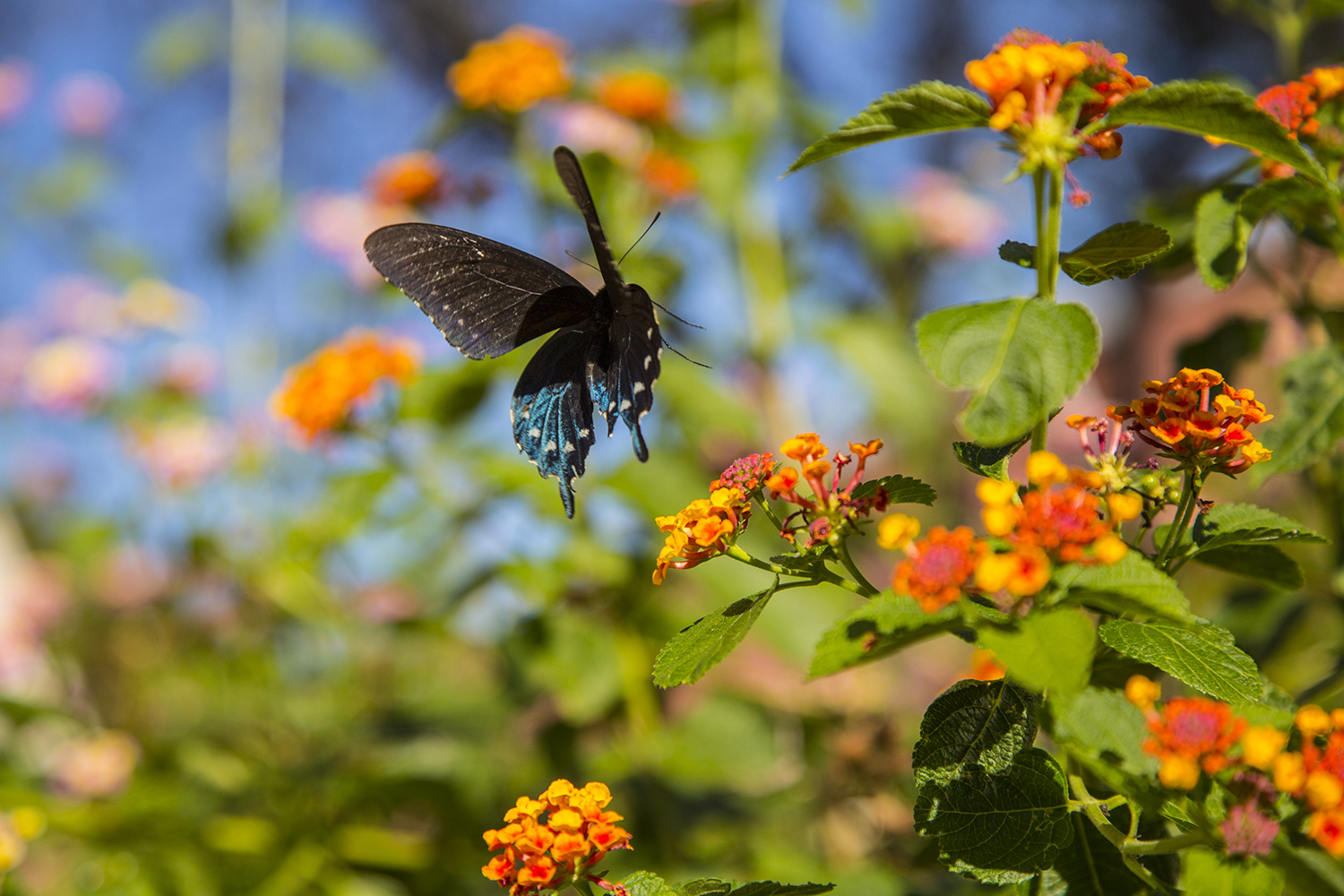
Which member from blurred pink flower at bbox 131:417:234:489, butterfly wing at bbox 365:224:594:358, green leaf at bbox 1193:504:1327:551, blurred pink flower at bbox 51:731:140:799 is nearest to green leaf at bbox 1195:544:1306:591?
green leaf at bbox 1193:504:1327:551

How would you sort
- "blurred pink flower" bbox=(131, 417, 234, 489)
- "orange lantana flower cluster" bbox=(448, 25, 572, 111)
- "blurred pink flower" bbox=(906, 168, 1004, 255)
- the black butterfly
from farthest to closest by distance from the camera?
"blurred pink flower" bbox=(906, 168, 1004, 255) < "blurred pink flower" bbox=(131, 417, 234, 489) < "orange lantana flower cluster" bbox=(448, 25, 572, 111) < the black butterfly

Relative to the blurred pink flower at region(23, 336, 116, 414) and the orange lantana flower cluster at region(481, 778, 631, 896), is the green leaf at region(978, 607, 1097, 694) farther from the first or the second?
the blurred pink flower at region(23, 336, 116, 414)

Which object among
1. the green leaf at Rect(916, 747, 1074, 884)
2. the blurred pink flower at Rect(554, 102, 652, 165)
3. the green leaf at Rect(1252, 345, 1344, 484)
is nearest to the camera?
the green leaf at Rect(916, 747, 1074, 884)

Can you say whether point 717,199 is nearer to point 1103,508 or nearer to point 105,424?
point 1103,508

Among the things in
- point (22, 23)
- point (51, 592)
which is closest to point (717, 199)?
point (51, 592)

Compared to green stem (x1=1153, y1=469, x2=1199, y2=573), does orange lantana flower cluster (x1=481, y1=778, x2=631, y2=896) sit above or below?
below

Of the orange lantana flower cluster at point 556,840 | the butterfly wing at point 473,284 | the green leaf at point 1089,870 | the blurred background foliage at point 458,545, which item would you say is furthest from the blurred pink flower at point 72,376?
the green leaf at point 1089,870

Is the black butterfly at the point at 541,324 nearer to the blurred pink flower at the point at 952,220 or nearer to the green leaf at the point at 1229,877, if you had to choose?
the green leaf at the point at 1229,877
